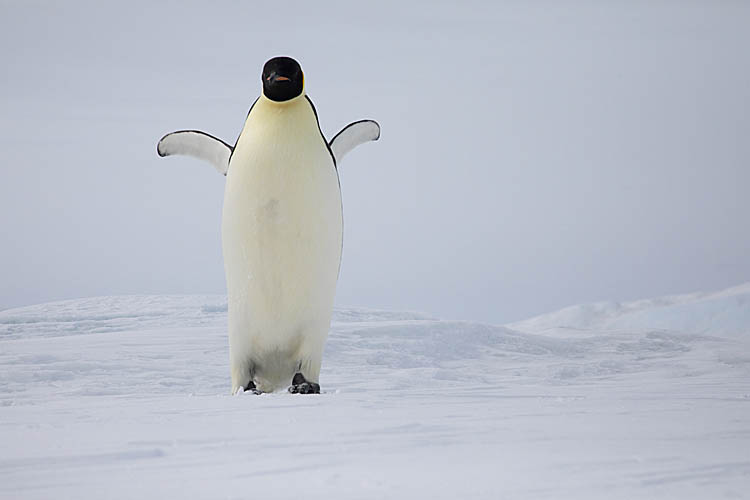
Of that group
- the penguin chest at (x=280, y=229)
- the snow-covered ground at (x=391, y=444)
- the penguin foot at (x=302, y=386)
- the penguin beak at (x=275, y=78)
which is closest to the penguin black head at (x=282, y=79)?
the penguin beak at (x=275, y=78)

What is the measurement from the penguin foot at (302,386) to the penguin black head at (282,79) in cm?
137

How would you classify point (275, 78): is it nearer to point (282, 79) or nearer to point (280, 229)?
point (282, 79)

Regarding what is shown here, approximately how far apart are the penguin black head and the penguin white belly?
1.9 inches

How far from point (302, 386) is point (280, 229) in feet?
2.46

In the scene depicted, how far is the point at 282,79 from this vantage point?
4008 millimetres

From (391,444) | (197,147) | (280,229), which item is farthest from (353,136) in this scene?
(391,444)

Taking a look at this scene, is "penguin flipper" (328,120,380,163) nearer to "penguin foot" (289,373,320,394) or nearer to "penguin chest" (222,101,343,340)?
"penguin chest" (222,101,343,340)

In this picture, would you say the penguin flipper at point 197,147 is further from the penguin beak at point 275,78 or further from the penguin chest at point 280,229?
the penguin beak at point 275,78

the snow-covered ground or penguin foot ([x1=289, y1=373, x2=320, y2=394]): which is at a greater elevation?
the snow-covered ground

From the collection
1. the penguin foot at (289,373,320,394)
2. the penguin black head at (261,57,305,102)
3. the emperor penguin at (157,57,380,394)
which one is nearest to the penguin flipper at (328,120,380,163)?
the emperor penguin at (157,57,380,394)

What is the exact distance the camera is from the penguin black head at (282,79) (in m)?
4.02

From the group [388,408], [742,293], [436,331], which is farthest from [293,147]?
[742,293]

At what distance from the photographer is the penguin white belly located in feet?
12.7

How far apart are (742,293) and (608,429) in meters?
12.6
